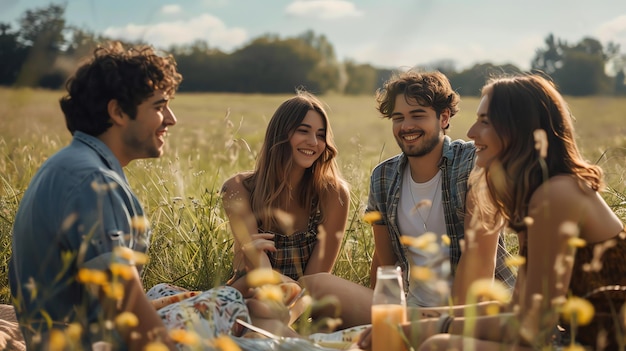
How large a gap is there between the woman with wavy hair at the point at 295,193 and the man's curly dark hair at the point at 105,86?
1.51 metres

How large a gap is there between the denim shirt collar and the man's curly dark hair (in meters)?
0.05

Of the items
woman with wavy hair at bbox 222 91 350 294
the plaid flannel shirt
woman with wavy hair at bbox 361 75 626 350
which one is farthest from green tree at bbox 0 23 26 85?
woman with wavy hair at bbox 361 75 626 350

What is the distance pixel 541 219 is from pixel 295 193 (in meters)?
2.21

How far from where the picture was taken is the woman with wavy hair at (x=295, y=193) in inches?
175

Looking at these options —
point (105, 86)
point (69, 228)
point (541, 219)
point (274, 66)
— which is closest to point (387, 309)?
point (541, 219)

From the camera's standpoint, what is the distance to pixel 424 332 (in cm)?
275

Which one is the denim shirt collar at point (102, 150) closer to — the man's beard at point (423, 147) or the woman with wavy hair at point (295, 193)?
the woman with wavy hair at point (295, 193)

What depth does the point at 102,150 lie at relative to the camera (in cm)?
285

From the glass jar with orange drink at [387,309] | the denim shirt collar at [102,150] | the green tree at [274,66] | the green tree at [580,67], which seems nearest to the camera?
the glass jar with orange drink at [387,309]

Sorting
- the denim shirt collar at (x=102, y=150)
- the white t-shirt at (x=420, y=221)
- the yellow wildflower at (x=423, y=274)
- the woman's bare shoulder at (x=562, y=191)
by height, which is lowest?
the white t-shirt at (x=420, y=221)

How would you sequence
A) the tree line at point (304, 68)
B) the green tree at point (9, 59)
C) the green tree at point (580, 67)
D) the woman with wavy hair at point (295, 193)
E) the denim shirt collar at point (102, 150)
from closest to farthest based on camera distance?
the denim shirt collar at point (102, 150)
the woman with wavy hair at point (295, 193)
the green tree at point (9, 59)
the tree line at point (304, 68)
the green tree at point (580, 67)

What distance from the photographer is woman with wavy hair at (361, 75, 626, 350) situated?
2.60 meters

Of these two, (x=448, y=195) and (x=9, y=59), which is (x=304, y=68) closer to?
(x=9, y=59)

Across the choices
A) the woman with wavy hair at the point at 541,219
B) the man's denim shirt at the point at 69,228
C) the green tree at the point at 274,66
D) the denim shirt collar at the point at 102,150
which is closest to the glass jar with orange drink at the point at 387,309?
the woman with wavy hair at the point at 541,219
